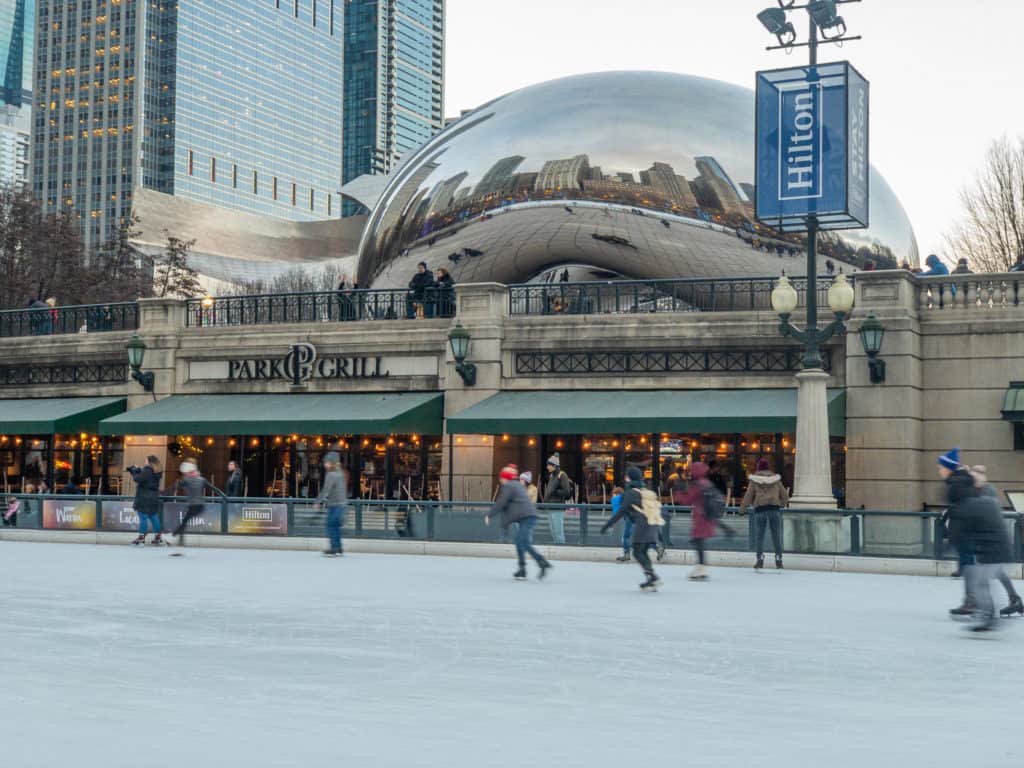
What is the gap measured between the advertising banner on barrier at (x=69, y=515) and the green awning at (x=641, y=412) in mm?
7164

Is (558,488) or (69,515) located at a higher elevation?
(558,488)

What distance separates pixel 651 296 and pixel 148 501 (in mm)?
11403

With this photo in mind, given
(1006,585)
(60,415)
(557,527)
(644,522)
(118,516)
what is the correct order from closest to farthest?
1. (1006,585)
2. (644,522)
3. (557,527)
4. (118,516)
5. (60,415)

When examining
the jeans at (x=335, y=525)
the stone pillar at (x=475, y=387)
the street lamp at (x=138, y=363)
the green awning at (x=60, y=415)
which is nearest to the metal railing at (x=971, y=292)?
the stone pillar at (x=475, y=387)

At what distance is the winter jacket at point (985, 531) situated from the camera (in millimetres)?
11102

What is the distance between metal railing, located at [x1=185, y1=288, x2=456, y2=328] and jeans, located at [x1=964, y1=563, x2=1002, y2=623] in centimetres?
1842

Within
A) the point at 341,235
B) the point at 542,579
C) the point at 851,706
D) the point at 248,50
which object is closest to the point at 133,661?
the point at 851,706

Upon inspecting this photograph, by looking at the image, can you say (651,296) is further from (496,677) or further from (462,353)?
(496,677)

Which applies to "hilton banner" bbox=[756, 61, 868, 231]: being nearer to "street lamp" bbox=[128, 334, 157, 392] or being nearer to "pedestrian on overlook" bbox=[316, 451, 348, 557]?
"pedestrian on overlook" bbox=[316, 451, 348, 557]

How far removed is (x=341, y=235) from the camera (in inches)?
2633

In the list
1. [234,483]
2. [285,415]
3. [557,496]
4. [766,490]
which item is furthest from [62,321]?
[766,490]

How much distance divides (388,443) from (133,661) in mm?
19192

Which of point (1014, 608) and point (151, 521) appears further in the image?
point (151, 521)

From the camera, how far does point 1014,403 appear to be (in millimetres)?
23781
